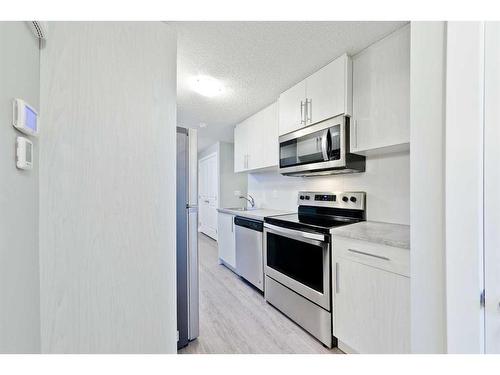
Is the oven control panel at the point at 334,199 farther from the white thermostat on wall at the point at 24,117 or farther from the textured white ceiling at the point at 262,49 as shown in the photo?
the white thermostat on wall at the point at 24,117

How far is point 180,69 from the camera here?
1792 mm

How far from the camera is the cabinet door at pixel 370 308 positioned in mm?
1135

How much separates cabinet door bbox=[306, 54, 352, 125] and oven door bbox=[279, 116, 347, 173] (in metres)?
0.07

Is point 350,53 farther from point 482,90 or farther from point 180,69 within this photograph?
point 180,69

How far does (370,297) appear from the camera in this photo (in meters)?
1.26

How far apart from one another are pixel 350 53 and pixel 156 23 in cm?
138

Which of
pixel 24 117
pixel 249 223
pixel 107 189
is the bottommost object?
pixel 249 223

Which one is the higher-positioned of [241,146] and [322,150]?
[241,146]

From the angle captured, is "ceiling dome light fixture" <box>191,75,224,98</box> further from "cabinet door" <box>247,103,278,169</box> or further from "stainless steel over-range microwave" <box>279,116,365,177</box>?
"stainless steel over-range microwave" <box>279,116,365,177</box>

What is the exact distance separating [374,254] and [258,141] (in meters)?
1.99

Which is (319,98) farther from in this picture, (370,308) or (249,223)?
(370,308)

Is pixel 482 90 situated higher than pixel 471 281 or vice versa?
pixel 482 90

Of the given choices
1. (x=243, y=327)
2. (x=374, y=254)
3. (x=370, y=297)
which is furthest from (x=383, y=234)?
(x=243, y=327)
